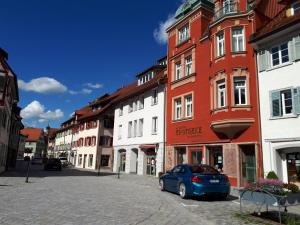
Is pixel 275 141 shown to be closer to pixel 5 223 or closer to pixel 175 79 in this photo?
pixel 175 79

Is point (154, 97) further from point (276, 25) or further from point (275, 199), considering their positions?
point (275, 199)

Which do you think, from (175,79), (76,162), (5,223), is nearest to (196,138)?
(175,79)

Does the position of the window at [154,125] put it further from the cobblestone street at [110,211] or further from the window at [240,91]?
the cobblestone street at [110,211]

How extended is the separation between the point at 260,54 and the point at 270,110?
3.64 metres

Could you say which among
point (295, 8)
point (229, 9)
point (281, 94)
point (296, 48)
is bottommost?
point (281, 94)

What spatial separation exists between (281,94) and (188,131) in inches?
335

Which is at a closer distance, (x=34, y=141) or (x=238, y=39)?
(x=238, y=39)

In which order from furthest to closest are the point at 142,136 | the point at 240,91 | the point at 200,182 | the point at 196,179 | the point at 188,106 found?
the point at 142,136, the point at 188,106, the point at 240,91, the point at 196,179, the point at 200,182

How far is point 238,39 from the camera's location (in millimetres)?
20234

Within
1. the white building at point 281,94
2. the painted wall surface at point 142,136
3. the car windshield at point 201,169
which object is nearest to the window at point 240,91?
the white building at point 281,94

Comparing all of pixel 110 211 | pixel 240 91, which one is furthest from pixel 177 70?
pixel 110 211

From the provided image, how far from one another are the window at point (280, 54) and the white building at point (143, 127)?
1192 cm

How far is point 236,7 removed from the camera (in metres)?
20.8

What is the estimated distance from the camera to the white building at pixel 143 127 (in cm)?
2878
